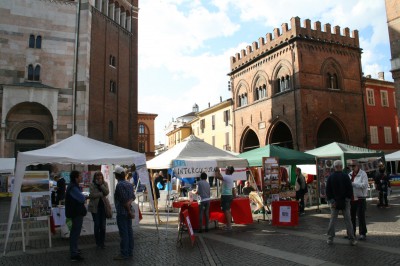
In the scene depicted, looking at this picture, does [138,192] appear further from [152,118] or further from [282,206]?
[152,118]

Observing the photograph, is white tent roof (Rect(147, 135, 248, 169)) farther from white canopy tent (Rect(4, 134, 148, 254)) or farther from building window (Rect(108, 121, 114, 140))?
building window (Rect(108, 121, 114, 140))

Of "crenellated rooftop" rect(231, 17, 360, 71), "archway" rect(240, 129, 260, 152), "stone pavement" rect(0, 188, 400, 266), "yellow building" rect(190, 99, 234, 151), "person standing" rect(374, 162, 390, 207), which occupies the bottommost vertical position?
"stone pavement" rect(0, 188, 400, 266)

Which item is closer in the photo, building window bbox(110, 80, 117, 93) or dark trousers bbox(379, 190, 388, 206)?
dark trousers bbox(379, 190, 388, 206)

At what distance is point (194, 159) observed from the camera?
10406mm

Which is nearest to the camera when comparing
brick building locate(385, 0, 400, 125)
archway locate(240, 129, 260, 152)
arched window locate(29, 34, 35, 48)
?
arched window locate(29, 34, 35, 48)

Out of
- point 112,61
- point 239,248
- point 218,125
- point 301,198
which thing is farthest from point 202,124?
point 239,248

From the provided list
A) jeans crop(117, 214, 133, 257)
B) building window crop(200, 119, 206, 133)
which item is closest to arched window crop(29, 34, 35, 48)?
jeans crop(117, 214, 133, 257)

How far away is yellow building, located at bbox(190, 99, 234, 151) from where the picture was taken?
39.9 metres

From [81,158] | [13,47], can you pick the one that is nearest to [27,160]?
[81,158]

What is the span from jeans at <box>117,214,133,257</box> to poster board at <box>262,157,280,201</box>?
536 centimetres

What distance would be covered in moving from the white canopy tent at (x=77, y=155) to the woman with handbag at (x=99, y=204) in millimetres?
1005

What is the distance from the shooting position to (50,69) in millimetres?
22625

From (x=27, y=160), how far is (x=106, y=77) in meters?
18.5

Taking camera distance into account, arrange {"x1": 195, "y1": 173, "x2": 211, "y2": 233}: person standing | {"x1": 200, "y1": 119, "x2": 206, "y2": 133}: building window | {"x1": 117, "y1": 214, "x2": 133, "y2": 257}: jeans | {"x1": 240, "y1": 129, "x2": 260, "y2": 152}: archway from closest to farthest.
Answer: {"x1": 117, "y1": 214, "x2": 133, "y2": 257}: jeans, {"x1": 195, "y1": 173, "x2": 211, "y2": 233}: person standing, {"x1": 240, "y1": 129, "x2": 260, "y2": 152}: archway, {"x1": 200, "y1": 119, "x2": 206, "y2": 133}: building window
